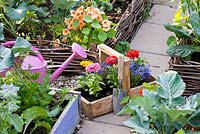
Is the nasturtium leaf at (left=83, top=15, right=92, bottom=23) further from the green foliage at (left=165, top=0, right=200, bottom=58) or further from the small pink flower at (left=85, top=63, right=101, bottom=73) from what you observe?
the green foliage at (left=165, top=0, right=200, bottom=58)

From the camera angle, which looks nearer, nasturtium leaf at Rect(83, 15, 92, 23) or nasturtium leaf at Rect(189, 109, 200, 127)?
nasturtium leaf at Rect(189, 109, 200, 127)

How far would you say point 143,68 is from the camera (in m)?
3.16

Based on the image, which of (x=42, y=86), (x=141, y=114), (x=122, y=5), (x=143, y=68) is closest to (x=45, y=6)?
(x=122, y=5)

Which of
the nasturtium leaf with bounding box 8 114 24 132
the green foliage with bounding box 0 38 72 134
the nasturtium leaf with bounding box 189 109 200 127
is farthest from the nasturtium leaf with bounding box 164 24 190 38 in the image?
the nasturtium leaf with bounding box 8 114 24 132

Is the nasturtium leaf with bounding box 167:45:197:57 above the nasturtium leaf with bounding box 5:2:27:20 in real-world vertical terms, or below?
below

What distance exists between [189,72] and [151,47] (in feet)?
2.76

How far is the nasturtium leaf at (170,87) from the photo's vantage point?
262 cm

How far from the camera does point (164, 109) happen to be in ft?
8.21

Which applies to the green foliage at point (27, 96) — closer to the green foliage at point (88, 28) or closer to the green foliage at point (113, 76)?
the green foliage at point (113, 76)

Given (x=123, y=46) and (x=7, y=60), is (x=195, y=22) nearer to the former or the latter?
(x=123, y=46)

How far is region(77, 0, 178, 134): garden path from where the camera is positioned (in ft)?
9.84

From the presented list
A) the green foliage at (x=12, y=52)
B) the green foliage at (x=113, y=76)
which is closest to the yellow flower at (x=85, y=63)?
the green foliage at (x=113, y=76)

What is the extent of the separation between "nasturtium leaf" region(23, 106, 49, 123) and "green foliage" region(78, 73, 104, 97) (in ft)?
1.71

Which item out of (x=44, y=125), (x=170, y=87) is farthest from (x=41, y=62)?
(x=170, y=87)
